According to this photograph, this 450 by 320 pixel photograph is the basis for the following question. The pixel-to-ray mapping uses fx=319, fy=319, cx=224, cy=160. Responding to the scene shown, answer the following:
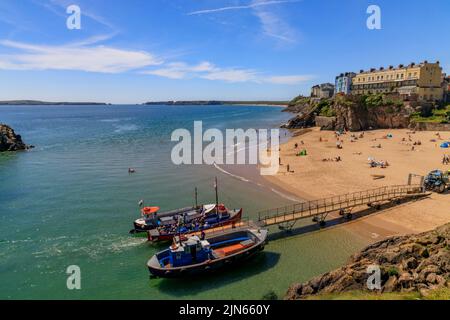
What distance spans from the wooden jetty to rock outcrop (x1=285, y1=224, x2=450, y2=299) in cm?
983

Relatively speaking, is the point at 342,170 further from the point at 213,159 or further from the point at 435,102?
the point at 435,102

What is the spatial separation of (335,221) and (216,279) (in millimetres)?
15411

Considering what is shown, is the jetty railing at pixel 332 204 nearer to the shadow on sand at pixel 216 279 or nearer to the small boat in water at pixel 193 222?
the small boat in water at pixel 193 222

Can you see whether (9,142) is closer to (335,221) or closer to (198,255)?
(198,255)

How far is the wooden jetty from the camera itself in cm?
3111

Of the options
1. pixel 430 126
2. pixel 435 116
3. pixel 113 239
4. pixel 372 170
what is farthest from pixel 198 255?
pixel 435 116

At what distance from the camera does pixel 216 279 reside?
2362cm

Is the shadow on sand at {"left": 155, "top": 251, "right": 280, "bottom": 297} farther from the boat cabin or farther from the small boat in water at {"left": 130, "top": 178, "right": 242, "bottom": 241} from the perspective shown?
the small boat in water at {"left": 130, "top": 178, "right": 242, "bottom": 241}

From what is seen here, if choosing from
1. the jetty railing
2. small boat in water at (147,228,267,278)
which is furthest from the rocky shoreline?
small boat in water at (147,228,267,278)

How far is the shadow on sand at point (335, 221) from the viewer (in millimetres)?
30406

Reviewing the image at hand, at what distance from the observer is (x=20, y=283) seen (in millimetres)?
23047

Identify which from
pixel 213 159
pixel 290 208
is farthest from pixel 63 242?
pixel 213 159

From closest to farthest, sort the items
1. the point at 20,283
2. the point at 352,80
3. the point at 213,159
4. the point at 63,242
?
the point at 20,283
the point at 63,242
the point at 213,159
the point at 352,80
